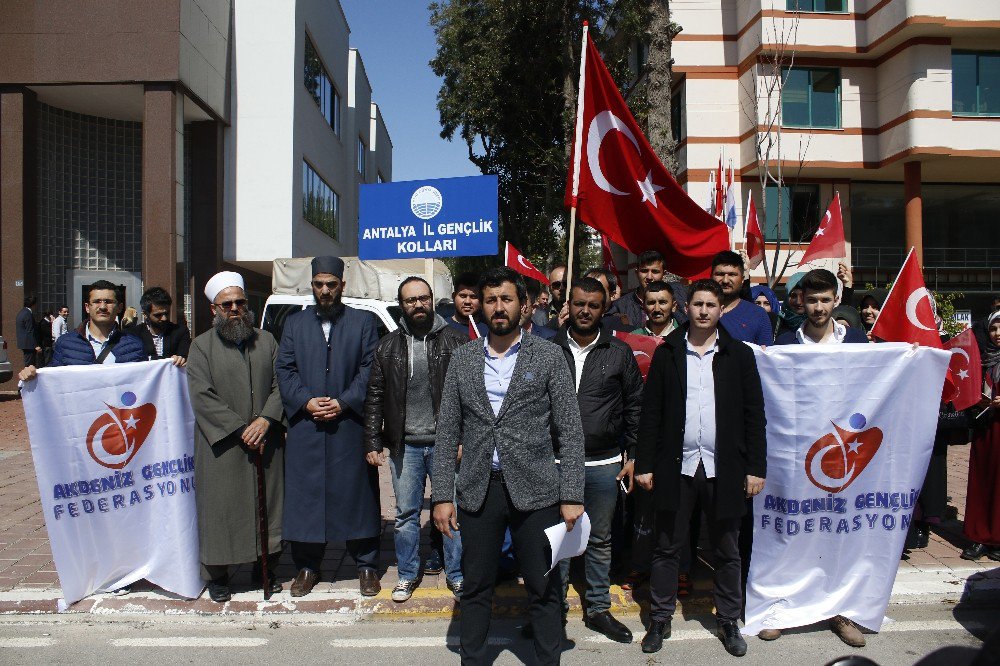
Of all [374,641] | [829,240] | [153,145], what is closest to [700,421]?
[374,641]

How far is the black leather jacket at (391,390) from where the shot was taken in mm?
4828

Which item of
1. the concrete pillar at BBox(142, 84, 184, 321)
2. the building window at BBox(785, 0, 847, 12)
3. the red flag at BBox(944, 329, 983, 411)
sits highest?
the building window at BBox(785, 0, 847, 12)

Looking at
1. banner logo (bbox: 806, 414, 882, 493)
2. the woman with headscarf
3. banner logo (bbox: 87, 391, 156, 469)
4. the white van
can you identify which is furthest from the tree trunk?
banner logo (bbox: 87, 391, 156, 469)

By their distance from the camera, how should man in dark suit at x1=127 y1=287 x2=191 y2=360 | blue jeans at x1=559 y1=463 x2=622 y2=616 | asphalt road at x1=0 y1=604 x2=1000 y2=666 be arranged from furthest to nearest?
man in dark suit at x1=127 y1=287 x2=191 y2=360 → blue jeans at x1=559 y1=463 x2=622 y2=616 → asphalt road at x1=0 y1=604 x2=1000 y2=666

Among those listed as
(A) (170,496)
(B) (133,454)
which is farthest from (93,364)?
(A) (170,496)

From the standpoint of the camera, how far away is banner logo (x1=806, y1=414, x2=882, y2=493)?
4.54 metres

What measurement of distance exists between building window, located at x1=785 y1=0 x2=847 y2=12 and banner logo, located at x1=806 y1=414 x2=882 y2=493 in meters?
20.1

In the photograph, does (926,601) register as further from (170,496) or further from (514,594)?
(170,496)

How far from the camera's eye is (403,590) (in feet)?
15.9

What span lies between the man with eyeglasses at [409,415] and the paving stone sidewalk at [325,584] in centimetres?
23

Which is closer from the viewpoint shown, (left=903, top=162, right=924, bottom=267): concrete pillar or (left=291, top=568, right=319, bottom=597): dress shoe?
(left=291, top=568, right=319, bottom=597): dress shoe

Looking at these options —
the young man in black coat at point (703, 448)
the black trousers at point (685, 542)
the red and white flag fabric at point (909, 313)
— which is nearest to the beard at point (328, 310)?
the young man in black coat at point (703, 448)

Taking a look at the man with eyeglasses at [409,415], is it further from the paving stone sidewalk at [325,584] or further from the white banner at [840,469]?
the white banner at [840,469]

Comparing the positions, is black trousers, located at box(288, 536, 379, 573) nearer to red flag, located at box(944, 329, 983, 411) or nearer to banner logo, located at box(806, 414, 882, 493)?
banner logo, located at box(806, 414, 882, 493)
